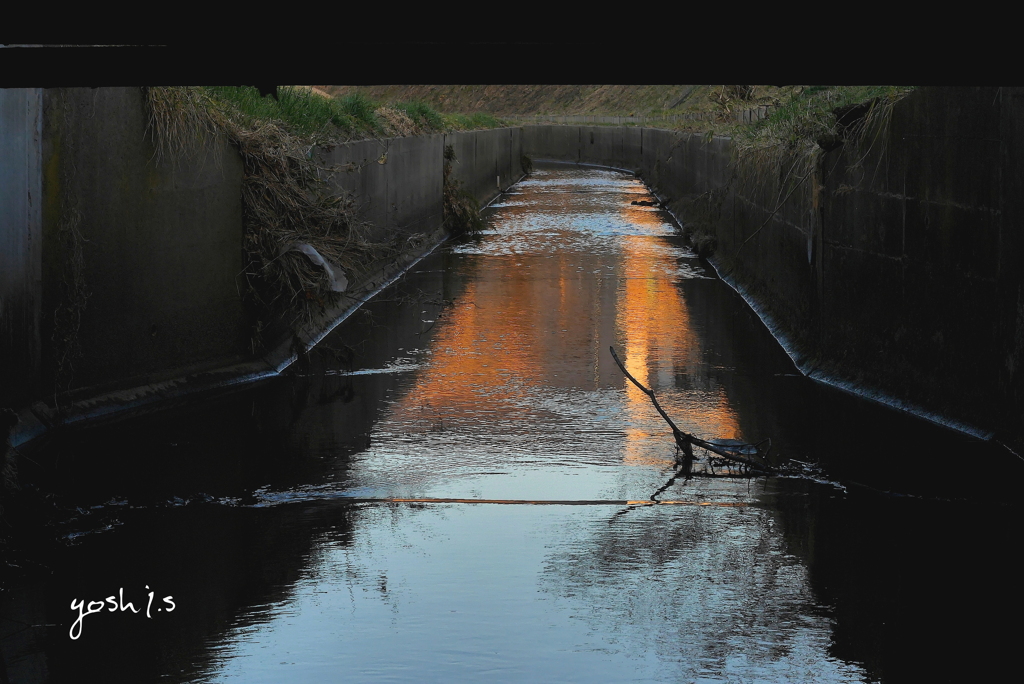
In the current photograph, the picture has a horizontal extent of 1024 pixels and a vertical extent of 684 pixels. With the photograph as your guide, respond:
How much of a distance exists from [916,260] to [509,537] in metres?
4.67

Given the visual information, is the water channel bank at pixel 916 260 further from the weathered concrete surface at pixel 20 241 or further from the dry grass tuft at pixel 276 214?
the weathered concrete surface at pixel 20 241

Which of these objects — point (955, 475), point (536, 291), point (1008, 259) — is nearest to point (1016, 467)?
point (955, 475)

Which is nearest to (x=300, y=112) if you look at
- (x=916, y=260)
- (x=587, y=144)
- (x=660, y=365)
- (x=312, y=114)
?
(x=312, y=114)

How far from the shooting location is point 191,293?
1088cm

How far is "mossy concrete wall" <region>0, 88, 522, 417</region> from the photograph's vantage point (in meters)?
8.62

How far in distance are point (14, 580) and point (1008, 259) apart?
6.32 m

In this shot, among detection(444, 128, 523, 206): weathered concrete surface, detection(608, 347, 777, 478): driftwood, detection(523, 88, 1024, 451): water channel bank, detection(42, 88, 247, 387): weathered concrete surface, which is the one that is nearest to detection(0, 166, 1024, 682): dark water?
detection(608, 347, 777, 478): driftwood

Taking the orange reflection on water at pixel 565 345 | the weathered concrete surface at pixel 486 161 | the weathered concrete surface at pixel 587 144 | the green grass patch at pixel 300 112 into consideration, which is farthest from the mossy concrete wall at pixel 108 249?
the weathered concrete surface at pixel 587 144

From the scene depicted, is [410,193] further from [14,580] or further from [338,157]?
[14,580]

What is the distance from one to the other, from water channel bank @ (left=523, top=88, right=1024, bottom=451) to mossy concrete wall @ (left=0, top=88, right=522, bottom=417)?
5.32 m

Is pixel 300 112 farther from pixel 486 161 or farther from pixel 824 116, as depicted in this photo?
pixel 486 161

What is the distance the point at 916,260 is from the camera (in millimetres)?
9820

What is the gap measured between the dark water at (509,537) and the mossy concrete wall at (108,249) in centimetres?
67
